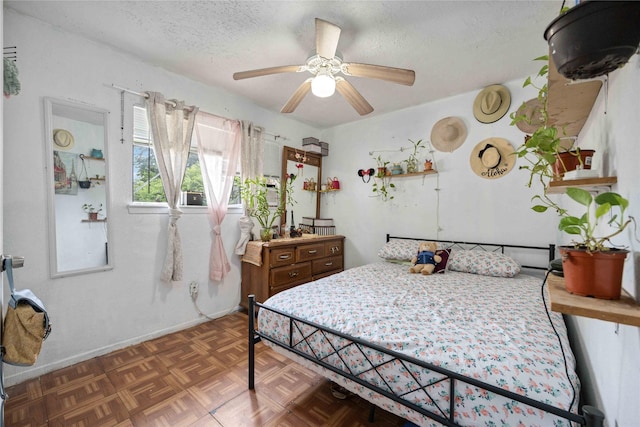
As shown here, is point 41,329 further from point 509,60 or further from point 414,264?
point 509,60

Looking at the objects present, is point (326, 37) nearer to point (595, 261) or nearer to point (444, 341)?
point (595, 261)

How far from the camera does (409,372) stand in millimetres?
1196

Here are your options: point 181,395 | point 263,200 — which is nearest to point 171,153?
point 263,200

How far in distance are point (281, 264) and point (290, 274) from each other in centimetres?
19

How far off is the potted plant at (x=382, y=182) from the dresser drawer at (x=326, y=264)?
1.12m

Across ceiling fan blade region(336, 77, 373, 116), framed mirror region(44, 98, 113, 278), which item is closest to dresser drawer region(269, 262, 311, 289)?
framed mirror region(44, 98, 113, 278)

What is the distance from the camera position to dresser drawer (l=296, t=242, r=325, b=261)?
10.9 feet

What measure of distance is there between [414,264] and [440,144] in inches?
59.8

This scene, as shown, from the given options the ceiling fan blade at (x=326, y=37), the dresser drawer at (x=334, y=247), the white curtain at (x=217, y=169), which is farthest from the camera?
the dresser drawer at (x=334, y=247)

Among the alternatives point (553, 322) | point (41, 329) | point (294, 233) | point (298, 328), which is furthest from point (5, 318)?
point (553, 322)

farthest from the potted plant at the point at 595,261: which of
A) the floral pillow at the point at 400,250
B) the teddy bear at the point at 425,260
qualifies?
the floral pillow at the point at 400,250

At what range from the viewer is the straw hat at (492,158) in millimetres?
2842

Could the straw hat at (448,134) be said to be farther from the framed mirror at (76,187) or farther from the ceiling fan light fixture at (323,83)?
the framed mirror at (76,187)

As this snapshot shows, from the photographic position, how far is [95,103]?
7.32 feet
